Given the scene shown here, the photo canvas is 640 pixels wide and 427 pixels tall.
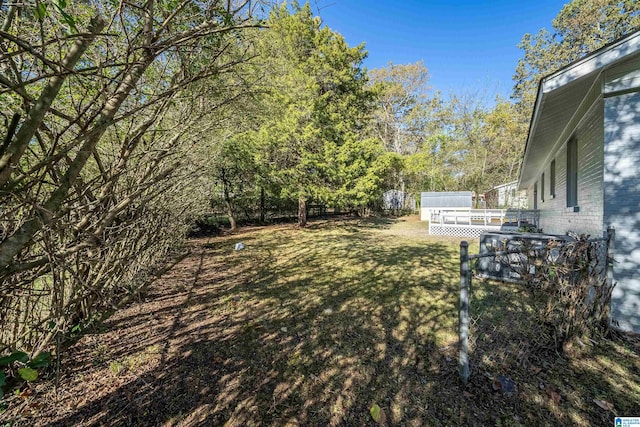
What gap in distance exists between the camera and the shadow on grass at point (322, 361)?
84.3 inches

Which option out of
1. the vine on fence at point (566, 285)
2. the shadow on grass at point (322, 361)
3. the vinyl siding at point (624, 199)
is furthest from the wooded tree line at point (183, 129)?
the vinyl siding at point (624, 199)

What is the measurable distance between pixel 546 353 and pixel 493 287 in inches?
97.3

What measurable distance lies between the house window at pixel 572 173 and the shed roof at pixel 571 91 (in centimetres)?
31

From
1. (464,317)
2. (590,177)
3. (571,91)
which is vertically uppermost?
(571,91)

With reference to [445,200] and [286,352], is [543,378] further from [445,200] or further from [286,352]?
[445,200]

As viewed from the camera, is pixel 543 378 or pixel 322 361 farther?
pixel 322 361

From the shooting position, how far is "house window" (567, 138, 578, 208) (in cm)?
544

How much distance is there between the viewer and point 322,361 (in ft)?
9.15

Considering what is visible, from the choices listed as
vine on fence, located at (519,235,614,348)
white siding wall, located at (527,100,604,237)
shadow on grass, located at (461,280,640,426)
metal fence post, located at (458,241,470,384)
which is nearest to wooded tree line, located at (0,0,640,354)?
metal fence post, located at (458,241,470,384)

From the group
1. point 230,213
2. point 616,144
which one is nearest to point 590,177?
point 616,144

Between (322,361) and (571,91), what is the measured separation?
5.35 meters

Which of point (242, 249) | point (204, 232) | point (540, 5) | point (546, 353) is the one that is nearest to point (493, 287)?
point (546, 353)

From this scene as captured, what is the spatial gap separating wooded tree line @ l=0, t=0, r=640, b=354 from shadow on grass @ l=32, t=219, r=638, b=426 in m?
0.75

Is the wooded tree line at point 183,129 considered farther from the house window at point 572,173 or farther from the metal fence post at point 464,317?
the house window at point 572,173
